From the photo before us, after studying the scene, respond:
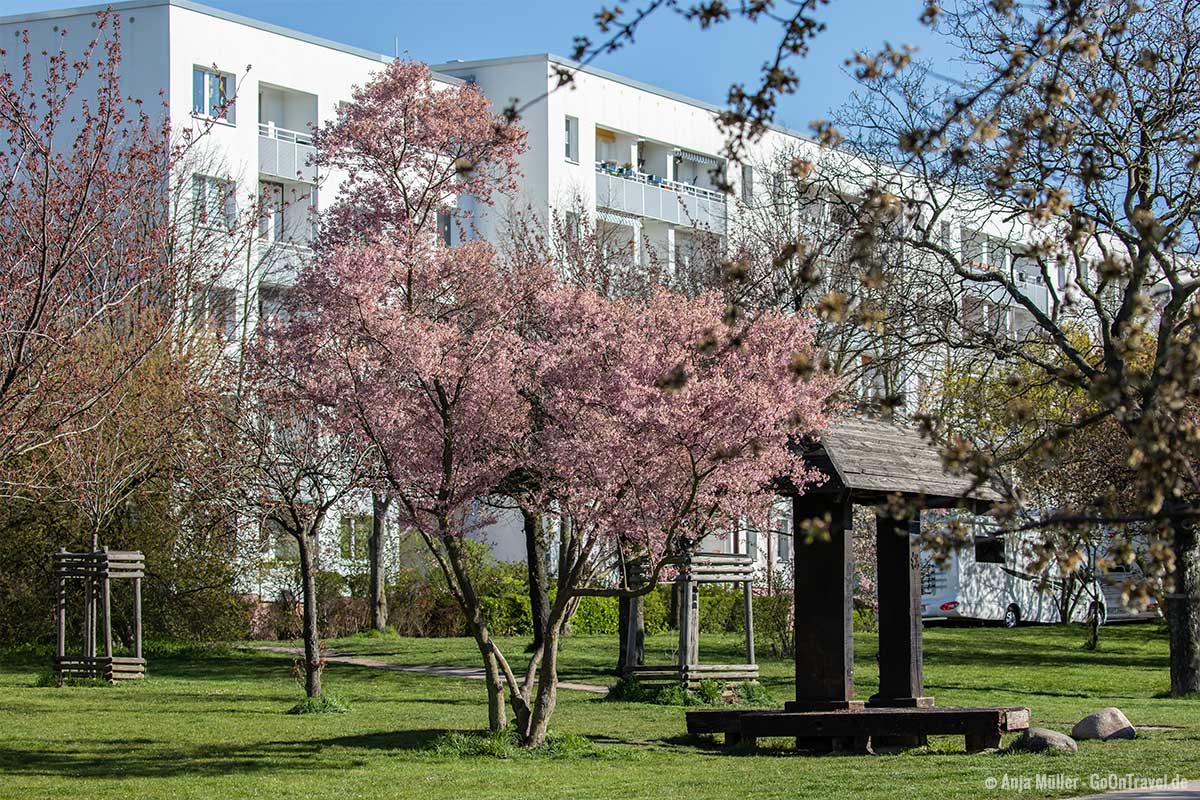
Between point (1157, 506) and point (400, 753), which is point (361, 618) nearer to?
point (400, 753)

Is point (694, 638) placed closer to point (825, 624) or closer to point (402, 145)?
point (825, 624)

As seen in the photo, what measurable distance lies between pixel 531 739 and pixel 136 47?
2594 cm

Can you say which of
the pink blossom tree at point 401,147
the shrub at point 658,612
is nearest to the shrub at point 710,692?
the pink blossom tree at point 401,147

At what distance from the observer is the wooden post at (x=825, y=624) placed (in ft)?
49.8

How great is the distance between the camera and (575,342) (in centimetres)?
1464

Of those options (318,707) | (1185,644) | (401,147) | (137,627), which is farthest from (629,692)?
(1185,644)

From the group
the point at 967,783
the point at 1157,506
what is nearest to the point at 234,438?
the point at 967,783

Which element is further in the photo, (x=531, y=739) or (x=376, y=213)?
(x=376, y=213)

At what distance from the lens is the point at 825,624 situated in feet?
50.0

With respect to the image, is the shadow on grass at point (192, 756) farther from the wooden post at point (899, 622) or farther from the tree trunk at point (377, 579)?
the tree trunk at point (377, 579)

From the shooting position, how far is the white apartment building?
35.4m

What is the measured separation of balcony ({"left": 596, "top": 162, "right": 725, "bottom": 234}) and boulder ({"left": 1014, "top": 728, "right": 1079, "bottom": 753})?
99.3 feet

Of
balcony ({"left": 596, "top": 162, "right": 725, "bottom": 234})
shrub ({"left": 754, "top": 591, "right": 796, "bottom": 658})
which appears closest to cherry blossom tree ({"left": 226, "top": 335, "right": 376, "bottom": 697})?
shrub ({"left": 754, "top": 591, "right": 796, "bottom": 658})

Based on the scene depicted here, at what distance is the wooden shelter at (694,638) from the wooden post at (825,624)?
5369mm
